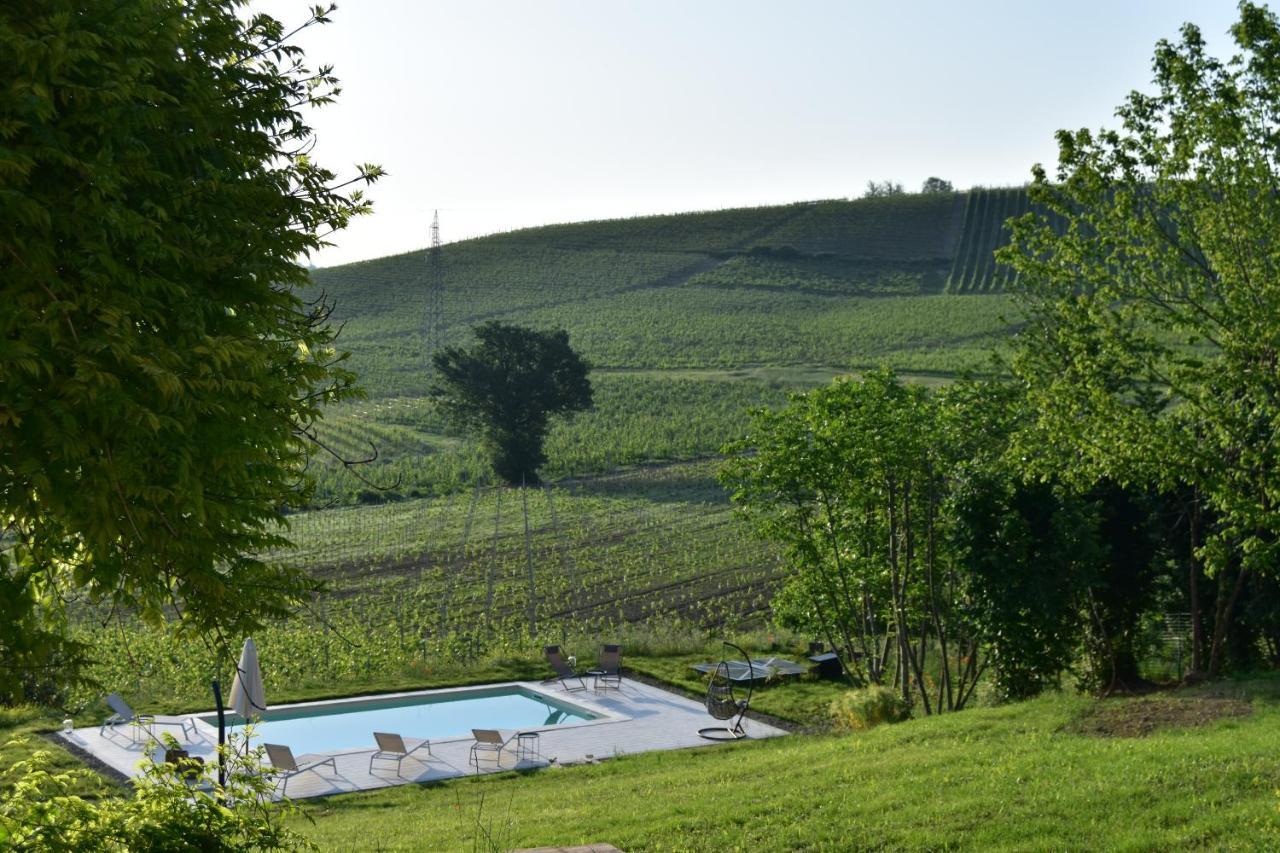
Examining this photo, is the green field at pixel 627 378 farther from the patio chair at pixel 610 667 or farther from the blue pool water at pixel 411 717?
the blue pool water at pixel 411 717

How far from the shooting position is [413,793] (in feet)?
45.7

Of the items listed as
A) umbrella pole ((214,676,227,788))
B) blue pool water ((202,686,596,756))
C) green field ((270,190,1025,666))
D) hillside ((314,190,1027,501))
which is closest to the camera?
umbrella pole ((214,676,227,788))

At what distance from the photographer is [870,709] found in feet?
51.1

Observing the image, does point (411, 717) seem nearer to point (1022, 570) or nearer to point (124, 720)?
point (124, 720)

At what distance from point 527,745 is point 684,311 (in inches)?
2772

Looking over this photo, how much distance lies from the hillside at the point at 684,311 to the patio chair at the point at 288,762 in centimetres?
2942

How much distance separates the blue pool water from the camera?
17.7m

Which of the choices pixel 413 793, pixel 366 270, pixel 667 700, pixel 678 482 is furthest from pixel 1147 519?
pixel 366 270

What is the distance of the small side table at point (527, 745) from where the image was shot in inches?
623

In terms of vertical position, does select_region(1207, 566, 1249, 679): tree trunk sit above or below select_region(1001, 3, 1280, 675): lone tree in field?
below

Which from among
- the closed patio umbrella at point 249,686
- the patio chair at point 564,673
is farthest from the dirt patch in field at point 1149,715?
the patio chair at point 564,673

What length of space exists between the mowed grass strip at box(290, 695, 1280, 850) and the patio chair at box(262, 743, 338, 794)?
1.31m

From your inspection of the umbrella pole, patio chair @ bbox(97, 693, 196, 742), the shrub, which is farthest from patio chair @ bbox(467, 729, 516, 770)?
the shrub

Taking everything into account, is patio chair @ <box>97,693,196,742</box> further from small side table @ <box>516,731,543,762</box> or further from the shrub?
the shrub
